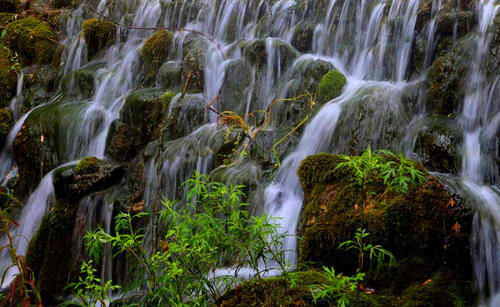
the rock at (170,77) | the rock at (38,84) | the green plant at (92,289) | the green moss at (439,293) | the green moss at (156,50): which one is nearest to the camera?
the green plant at (92,289)

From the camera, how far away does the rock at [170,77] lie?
8.88 metres

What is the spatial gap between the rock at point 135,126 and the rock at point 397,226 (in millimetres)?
5014

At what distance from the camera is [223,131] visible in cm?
691

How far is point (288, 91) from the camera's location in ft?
24.6

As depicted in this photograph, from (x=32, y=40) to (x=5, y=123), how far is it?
137 inches

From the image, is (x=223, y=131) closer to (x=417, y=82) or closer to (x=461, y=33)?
(x=417, y=82)

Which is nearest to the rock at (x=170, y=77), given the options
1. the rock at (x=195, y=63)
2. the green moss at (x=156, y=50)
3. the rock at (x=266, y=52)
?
the rock at (x=195, y=63)

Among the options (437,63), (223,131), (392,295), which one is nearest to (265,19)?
(223,131)

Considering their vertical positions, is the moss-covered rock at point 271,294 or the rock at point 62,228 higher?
the moss-covered rock at point 271,294

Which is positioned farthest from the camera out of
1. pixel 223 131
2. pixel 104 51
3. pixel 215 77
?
pixel 104 51

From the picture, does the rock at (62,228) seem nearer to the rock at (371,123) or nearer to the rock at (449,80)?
the rock at (371,123)

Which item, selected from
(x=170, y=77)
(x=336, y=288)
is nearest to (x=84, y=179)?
(x=170, y=77)

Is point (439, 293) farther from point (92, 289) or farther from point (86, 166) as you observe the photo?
point (86, 166)

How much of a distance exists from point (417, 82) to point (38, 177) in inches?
282
